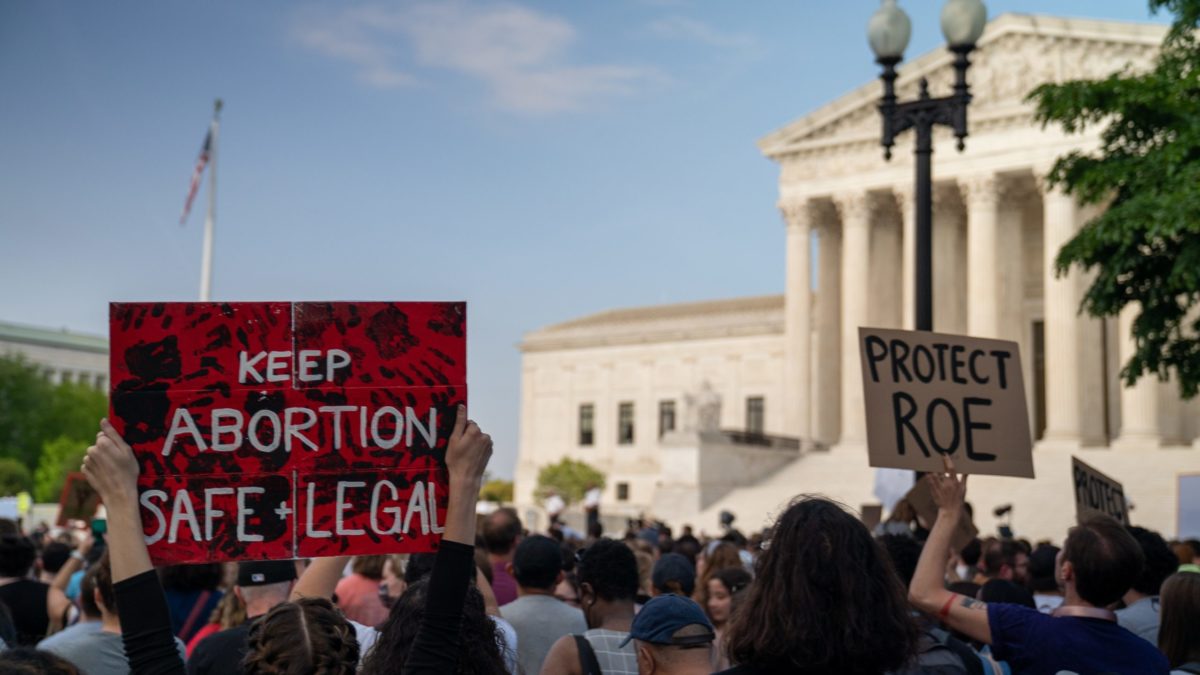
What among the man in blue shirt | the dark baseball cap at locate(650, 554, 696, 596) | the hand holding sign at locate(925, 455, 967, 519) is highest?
the hand holding sign at locate(925, 455, 967, 519)

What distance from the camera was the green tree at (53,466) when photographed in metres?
79.1

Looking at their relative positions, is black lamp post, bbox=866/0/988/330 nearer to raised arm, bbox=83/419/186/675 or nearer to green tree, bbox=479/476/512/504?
raised arm, bbox=83/419/186/675

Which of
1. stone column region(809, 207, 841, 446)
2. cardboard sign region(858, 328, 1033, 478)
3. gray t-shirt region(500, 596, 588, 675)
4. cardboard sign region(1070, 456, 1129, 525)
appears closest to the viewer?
cardboard sign region(858, 328, 1033, 478)

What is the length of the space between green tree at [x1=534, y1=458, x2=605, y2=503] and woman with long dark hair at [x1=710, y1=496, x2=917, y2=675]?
219 feet

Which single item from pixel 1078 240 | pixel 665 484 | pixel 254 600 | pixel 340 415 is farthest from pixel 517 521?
pixel 665 484

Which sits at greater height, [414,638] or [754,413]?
[754,413]

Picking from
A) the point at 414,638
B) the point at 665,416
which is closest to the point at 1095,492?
the point at 414,638

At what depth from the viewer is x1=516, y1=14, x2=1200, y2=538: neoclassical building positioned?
144ft

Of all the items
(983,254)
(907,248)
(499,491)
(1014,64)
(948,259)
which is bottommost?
(499,491)

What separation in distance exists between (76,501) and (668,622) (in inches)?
639

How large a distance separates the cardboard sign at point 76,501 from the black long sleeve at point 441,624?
16152mm

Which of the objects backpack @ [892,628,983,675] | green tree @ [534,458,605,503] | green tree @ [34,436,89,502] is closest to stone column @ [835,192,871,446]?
green tree @ [534,458,605,503]

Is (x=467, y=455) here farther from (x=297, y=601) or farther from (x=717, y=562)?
(x=717, y=562)

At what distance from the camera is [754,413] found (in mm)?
69062
